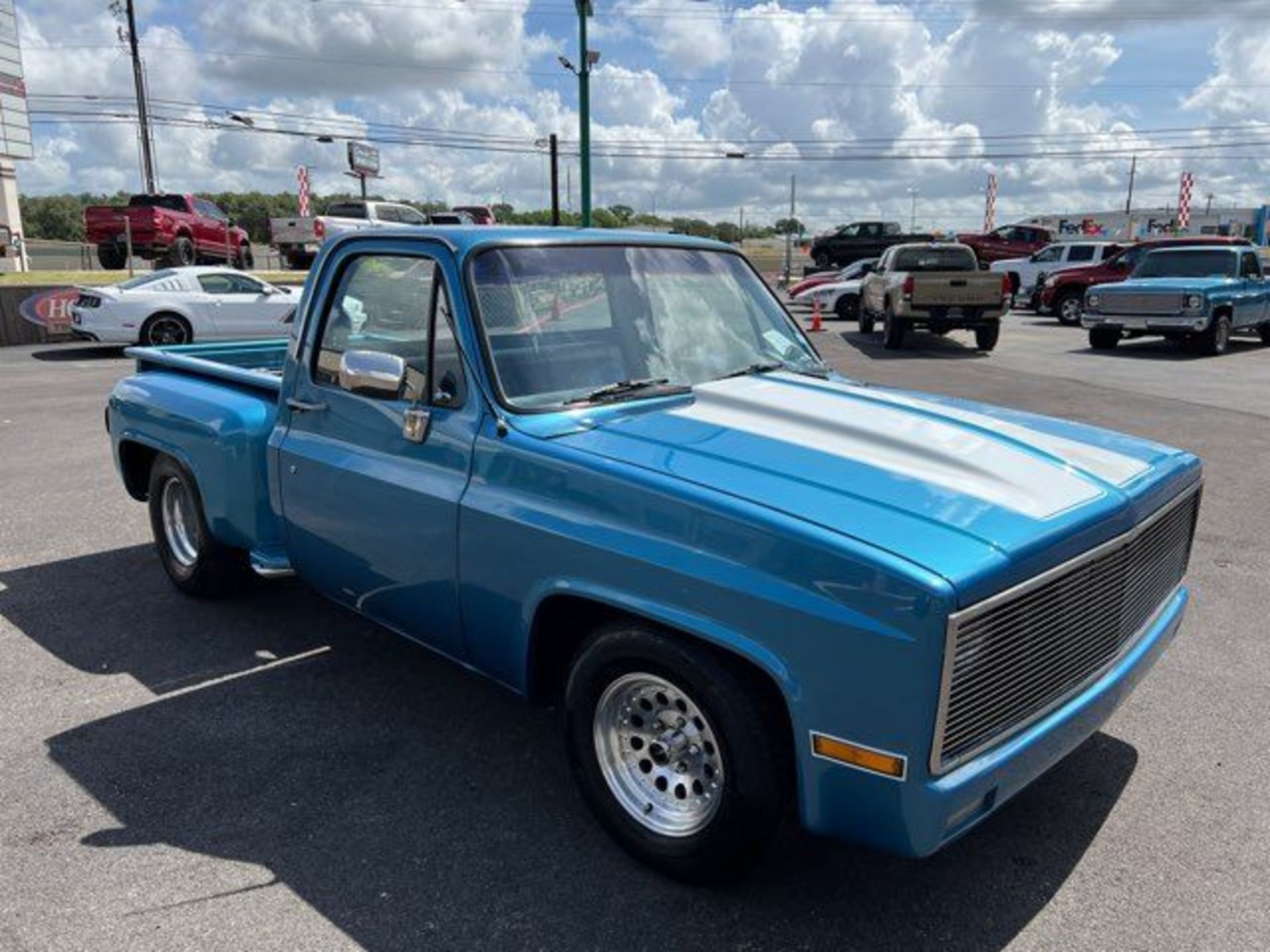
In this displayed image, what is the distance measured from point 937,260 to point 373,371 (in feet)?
57.6

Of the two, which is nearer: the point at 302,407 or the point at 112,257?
the point at 302,407

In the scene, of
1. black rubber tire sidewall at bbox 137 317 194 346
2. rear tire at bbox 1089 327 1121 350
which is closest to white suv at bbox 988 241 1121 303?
rear tire at bbox 1089 327 1121 350

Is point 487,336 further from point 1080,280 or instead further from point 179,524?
point 1080,280

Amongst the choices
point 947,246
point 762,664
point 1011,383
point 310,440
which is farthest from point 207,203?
point 762,664

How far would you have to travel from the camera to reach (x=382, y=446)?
3.58 metres

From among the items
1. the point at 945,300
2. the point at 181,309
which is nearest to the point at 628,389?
the point at 181,309

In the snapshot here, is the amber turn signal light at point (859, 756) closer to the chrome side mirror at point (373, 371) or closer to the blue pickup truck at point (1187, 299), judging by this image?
the chrome side mirror at point (373, 371)

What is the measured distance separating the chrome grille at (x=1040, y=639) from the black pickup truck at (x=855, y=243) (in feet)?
123

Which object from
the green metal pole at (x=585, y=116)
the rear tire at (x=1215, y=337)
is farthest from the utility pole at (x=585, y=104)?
the rear tire at (x=1215, y=337)

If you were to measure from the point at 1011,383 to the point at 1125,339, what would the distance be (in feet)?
30.0

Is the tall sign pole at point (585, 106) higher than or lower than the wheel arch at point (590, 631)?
higher

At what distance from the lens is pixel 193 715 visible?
12.9 feet

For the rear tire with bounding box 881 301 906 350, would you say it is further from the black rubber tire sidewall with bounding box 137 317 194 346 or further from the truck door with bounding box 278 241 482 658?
the truck door with bounding box 278 241 482 658

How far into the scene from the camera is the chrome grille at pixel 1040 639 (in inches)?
91.4
